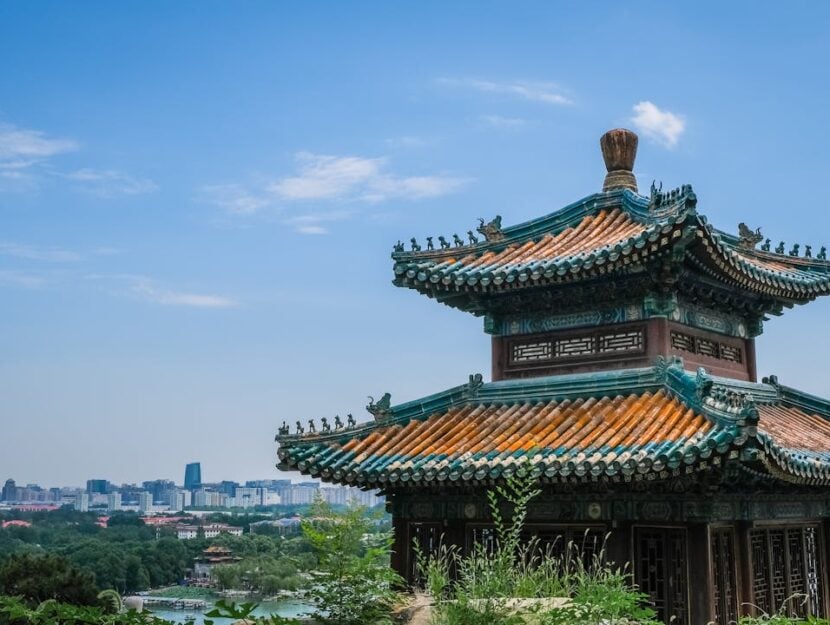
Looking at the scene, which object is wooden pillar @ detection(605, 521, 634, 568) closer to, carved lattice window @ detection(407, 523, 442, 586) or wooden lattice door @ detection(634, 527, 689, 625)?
wooden lattice door @ detection(634, 527, 689, 625)

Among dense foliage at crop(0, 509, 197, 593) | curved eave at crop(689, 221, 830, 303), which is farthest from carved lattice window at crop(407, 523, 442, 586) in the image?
dense foliage at crop(0, 509, 197, 593)

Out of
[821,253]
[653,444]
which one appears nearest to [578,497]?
[653,444]

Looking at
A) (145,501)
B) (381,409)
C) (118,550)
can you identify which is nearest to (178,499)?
(145,501)

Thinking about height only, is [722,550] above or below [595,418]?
below

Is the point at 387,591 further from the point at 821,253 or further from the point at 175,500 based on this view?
the point at 175,500

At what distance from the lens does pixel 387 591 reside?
9.59 m

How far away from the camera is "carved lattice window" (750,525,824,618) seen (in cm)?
1309

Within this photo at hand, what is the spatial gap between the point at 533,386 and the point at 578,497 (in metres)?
2.27

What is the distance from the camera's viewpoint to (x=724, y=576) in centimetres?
1222

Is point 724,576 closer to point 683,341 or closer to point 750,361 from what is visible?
point 683,341

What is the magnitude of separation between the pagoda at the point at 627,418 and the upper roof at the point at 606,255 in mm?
36

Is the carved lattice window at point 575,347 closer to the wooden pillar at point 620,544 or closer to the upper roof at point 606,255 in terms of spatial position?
the upper roof at point 606,255

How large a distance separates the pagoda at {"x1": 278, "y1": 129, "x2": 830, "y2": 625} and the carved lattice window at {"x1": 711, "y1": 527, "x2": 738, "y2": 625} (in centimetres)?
3

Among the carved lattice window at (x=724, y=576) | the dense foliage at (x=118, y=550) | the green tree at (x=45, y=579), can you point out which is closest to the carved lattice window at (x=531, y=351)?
the carved lattice window at (x=724, y=576)
